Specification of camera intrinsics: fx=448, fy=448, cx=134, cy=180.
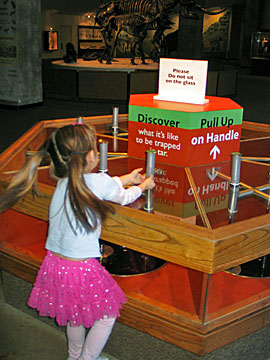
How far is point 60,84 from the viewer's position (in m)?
10.8

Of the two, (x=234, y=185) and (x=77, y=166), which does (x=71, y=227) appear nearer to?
(x=77, y=166)

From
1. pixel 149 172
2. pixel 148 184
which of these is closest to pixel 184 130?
pixel 149 172

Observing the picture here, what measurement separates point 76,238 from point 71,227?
49mm

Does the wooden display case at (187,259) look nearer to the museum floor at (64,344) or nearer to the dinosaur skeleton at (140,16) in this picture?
the museum floor at (64,344)

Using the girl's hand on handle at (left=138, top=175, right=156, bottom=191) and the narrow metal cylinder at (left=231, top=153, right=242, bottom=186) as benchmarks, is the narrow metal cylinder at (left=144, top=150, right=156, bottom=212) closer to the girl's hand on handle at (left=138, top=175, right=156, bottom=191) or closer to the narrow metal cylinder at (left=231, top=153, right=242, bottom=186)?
the girl's hand on handle at (left=138, top=175, right=156, bottom=191)

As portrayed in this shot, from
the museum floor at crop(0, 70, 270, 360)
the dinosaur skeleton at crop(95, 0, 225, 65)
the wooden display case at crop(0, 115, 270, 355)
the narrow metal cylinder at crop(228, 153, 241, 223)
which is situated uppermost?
the dinosaur skeleton at crop(95, 0, 225, 65)

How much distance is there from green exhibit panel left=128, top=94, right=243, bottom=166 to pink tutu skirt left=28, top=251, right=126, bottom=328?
1.28 meters

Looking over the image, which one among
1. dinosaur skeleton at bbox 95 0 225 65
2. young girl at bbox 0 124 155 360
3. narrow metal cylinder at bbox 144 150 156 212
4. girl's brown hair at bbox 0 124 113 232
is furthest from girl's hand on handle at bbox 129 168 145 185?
dinosaur skeleton at bbox 95 0 225 65

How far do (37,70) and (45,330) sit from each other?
7777mm

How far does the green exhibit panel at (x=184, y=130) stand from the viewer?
2.88 metres

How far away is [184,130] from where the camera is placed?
287 cm

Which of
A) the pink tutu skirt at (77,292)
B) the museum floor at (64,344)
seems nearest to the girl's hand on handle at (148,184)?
the pink tutu skirt at (77,292)

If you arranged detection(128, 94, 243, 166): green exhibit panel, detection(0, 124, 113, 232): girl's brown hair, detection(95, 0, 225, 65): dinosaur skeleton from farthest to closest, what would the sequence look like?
1. detection(95, 0, 225, 65): dinosaur skeleton
2. detection(128, 94, 243, 166): green exhibit panel
3. detection(0, 124, 113, 232): girl's brown hair

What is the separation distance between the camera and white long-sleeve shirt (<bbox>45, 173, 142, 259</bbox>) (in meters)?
1.78
